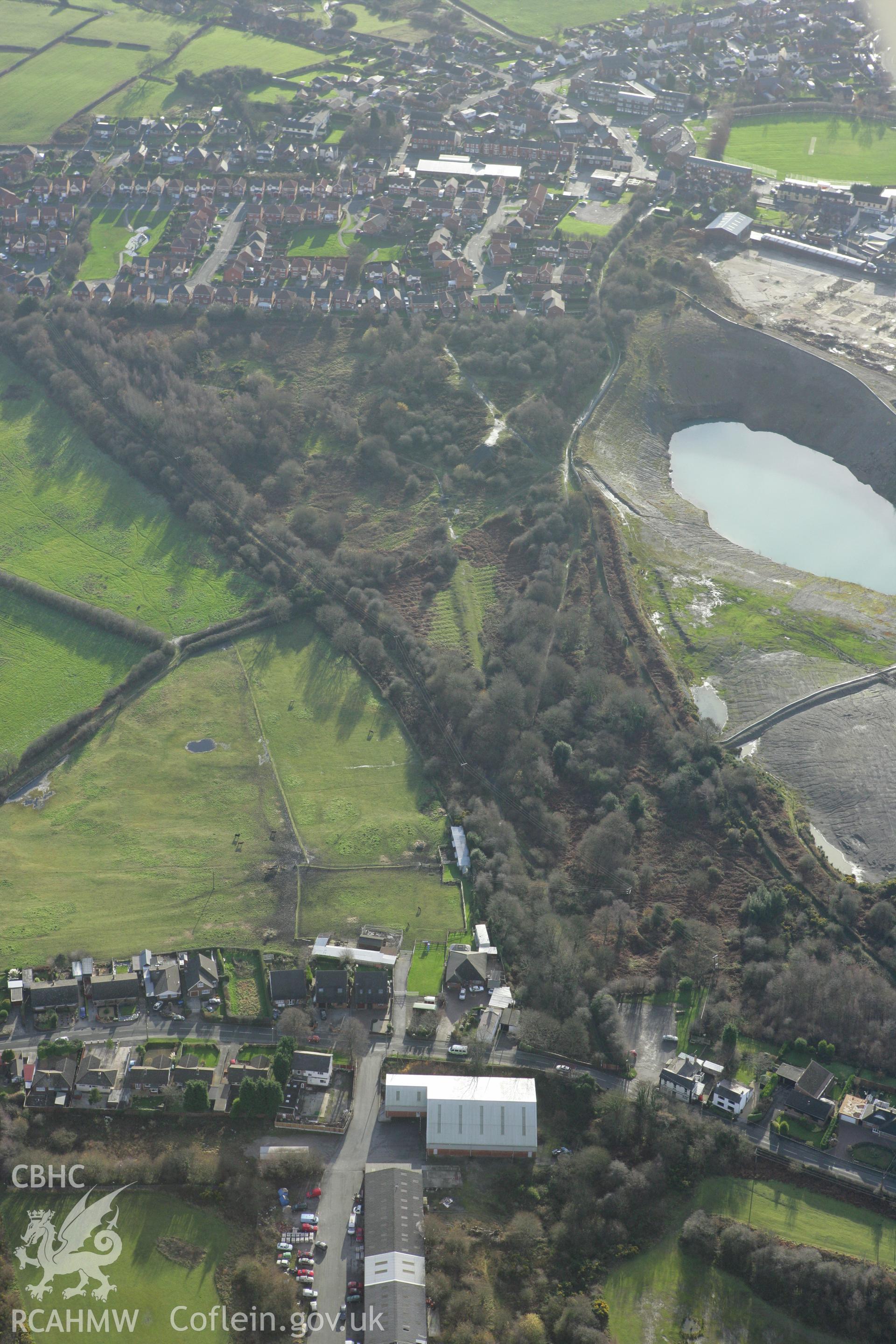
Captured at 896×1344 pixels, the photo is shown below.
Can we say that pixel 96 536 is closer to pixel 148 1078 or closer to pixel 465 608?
pixel 465 608

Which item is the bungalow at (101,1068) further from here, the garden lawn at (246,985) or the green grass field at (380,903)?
the green grass field at (380,903)

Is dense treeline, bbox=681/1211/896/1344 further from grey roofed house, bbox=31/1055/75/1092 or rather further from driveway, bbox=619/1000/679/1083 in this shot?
grey roofed house, bbox=31/1055/75/1092

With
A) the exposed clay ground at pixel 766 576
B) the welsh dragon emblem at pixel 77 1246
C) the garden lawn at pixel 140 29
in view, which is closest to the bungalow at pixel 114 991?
the welsh dragon emblem at pixel 77 1246

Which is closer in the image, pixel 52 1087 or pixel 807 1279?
pixel 807 1279

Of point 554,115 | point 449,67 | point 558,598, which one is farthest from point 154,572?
point 449,67

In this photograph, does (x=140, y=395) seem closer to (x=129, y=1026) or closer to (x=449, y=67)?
(x=129, y=1026)

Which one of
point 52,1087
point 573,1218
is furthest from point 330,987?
point 573,1218

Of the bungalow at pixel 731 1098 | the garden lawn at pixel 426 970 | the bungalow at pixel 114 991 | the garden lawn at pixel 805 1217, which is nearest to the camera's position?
the garden lawn at pixel 805 1217
